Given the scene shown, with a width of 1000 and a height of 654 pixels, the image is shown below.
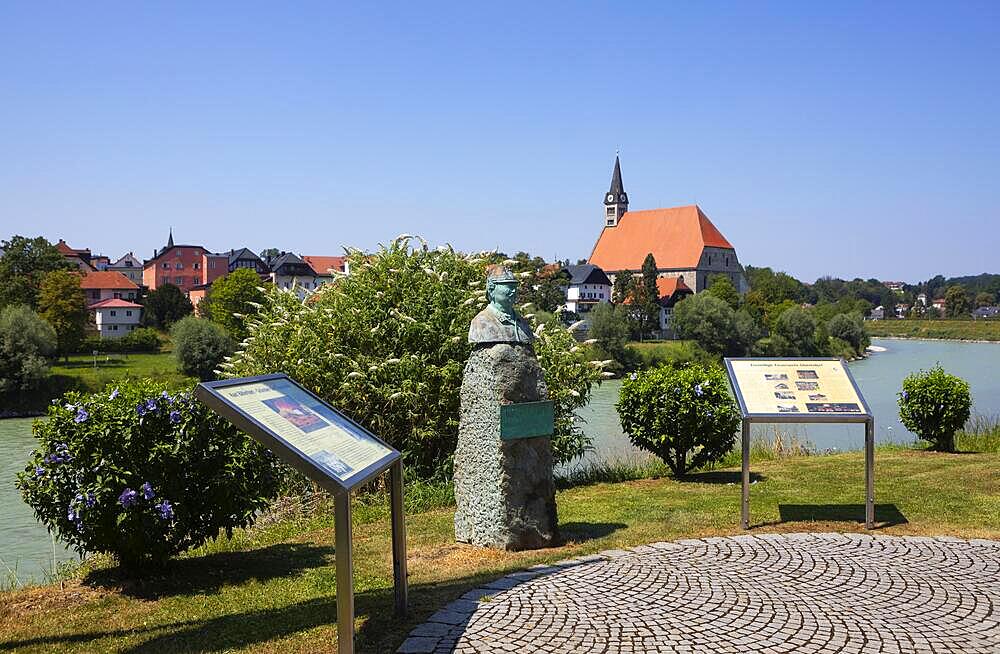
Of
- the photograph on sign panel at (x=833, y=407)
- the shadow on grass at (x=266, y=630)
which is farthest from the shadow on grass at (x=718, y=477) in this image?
the shadow on grass at (x=266, y=630)

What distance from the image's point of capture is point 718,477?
1095cm

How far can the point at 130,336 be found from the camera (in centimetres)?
5322

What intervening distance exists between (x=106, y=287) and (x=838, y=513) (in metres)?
71.6

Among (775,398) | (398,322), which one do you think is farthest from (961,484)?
(398,322)

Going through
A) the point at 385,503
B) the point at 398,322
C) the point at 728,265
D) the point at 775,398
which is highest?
the point at 728,265

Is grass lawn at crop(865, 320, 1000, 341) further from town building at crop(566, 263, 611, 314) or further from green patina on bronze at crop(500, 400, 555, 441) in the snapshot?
green patina on bronze at crop(500, 400, 555, 441)

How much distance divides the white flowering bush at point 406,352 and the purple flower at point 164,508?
16.1 ft

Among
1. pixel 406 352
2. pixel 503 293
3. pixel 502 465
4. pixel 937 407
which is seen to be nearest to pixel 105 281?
pixel 406 352

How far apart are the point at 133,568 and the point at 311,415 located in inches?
107

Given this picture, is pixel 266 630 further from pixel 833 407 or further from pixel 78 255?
pixel 78 255

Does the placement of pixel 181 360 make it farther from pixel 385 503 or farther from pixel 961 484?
pixel 961 484

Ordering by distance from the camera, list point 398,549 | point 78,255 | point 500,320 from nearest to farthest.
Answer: point 398,549 < point 500,320 < point 78,255

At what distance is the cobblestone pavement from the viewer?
16.0 feet

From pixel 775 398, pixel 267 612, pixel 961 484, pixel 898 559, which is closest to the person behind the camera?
pixel 267 612
